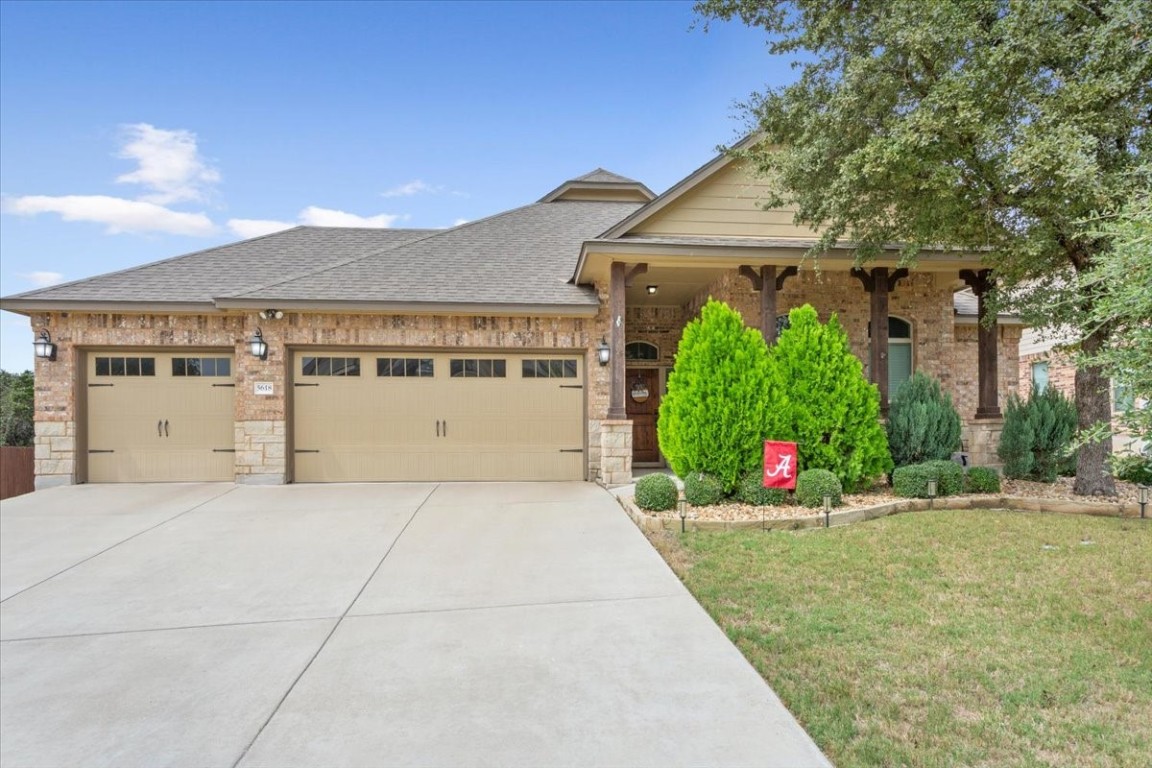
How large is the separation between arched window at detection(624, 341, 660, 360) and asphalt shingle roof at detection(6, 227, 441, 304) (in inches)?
192

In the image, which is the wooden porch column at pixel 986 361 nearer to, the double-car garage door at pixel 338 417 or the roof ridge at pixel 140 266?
the double-car garage door at pixel 338 417

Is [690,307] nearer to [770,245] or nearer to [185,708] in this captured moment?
[770,245]

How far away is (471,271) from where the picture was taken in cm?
964

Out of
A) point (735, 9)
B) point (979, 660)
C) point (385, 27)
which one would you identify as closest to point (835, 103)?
point (735, 9)

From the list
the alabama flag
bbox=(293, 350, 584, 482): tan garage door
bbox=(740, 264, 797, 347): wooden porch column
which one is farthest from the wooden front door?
the alabama flag

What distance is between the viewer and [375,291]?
28.6ft

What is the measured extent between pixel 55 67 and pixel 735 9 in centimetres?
1160

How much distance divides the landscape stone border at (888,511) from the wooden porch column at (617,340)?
1.53 meters

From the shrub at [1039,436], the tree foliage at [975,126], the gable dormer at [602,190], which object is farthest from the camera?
the gable dormer at [602,190]

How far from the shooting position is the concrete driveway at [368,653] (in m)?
2.46

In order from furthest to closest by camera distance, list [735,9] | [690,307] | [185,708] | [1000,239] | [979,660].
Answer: [690,307] → [735,9] → [1000,239] → [979,660] → [185,708]

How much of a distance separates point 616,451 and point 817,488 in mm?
2905

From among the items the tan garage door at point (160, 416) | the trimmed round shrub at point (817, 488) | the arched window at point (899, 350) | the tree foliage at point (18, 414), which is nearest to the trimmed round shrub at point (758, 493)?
the trimmed round shrub at point (817, 488)

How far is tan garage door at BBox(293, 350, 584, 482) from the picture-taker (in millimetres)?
8867
